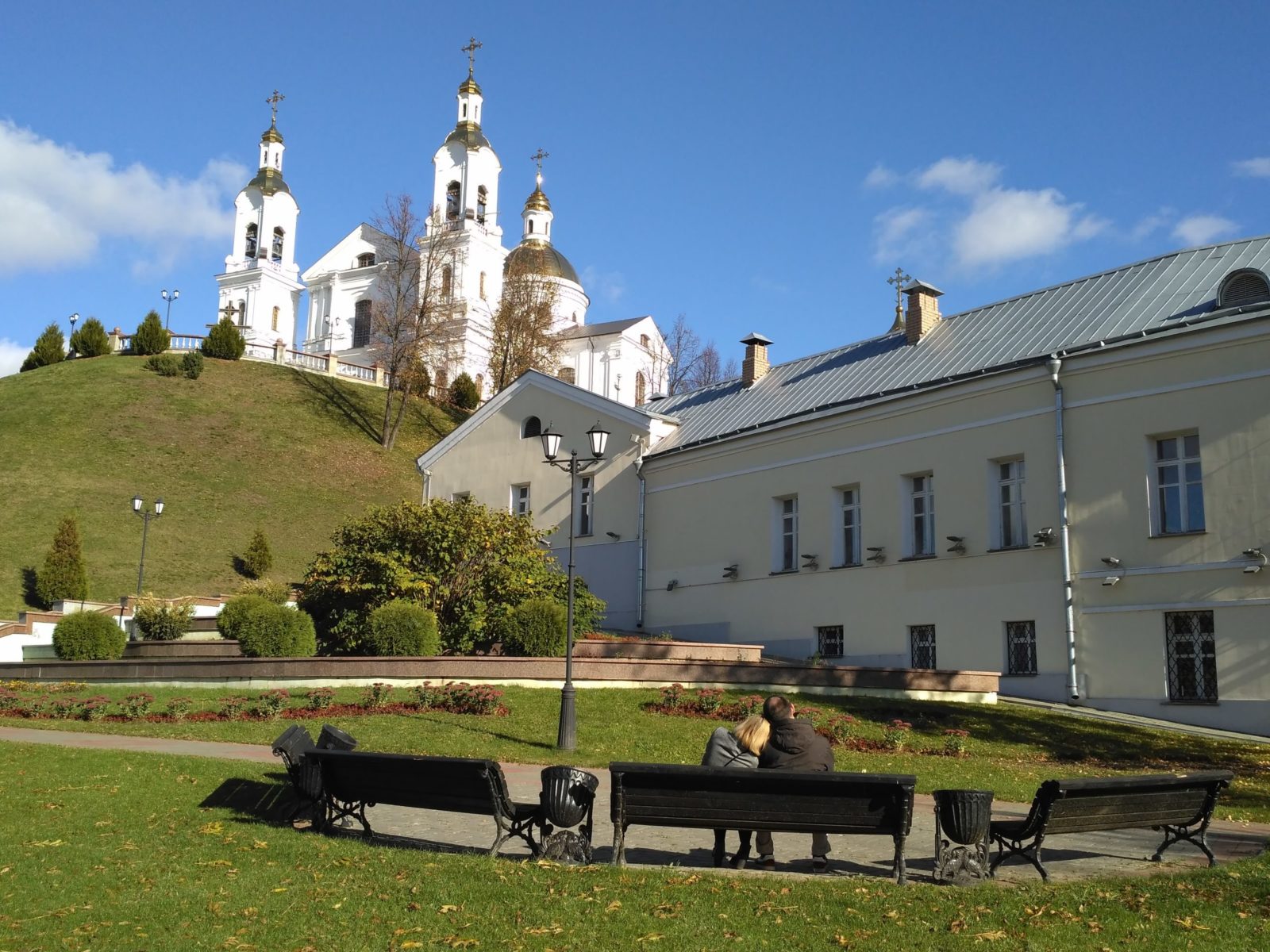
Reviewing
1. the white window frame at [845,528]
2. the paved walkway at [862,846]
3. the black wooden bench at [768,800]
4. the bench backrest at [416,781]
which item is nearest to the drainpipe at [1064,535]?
the white window frame at [845,528]

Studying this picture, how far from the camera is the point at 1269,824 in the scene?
38.3ft

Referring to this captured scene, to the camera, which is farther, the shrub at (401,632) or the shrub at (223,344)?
the shrub at (223,344)

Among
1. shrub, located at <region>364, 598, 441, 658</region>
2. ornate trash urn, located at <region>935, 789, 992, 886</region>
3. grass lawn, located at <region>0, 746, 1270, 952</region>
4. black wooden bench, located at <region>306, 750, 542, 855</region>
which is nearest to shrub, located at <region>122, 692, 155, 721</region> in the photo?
shrub, located at <region>364, 598, 441, 658</region>

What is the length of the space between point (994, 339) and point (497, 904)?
21.0 meters

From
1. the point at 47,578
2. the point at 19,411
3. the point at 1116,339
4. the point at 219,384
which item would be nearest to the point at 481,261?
the point at 219,384

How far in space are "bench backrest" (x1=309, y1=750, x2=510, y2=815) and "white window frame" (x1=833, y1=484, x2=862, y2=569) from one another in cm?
1818

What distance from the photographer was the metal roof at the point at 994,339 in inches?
883

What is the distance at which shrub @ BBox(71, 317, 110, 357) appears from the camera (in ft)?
203

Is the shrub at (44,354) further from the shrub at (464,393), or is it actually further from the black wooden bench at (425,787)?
the black wooden bench at (425,787)

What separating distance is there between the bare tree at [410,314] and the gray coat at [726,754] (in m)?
49.0

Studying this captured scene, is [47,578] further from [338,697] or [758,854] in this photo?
[758,854]

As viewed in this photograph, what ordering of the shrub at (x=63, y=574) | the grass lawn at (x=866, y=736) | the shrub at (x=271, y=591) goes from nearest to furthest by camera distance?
the grass lawn at (x=866, y=736) < the shrub at (x=271, y=591) < the shrub at (x=63, y=574)

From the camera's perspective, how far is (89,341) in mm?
61781

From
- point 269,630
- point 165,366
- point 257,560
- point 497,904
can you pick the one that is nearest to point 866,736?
point 497,904
